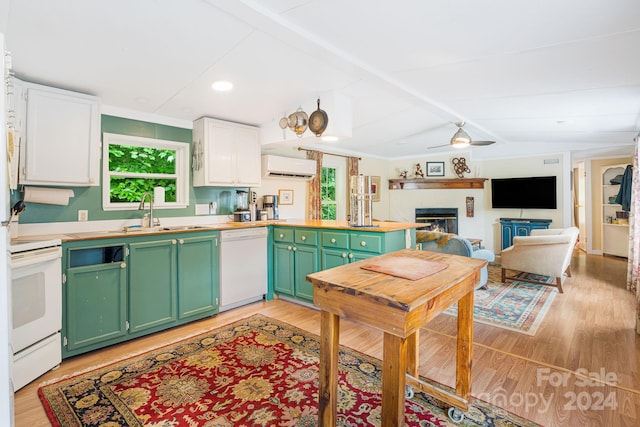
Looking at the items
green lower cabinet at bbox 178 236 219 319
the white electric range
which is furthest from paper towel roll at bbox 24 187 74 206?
green lower cabinet at bbox 178 236 219 319

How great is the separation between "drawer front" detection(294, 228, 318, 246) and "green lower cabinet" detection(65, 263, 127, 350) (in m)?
1.76

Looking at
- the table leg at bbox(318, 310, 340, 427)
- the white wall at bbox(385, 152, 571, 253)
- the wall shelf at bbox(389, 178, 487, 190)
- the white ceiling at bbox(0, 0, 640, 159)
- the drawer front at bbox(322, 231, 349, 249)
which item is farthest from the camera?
the wall shelf at bbox(389, 178, 487, 190)

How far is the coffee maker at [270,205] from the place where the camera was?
447cm

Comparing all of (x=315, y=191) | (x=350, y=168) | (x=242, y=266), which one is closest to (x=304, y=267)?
(x=242, y=266)

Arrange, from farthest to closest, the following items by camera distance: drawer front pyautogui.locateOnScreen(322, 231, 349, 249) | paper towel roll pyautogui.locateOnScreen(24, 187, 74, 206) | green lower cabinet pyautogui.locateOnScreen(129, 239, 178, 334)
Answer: drawer front pyautogui.locateOnScreen(322, 231, 349, 249) < green lower cabinet pyautogui.locateOnScreen(129, 239, 178, 334) < paper towel roll pyautogui.locateOnScreen(24, 187, 74, 206)

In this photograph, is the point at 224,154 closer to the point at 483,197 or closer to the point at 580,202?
the point at 483,197

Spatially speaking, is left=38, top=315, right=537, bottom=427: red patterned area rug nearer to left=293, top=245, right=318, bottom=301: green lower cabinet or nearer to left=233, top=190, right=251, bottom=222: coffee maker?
left=293, top=245, right=318, bottom=301: green lower cabinet

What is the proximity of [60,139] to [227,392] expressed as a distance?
246 centimetres

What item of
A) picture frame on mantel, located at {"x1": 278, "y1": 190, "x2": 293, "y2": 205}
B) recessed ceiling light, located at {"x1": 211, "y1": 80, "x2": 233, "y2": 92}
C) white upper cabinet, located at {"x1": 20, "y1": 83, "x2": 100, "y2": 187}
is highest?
recessed ceiling light, located at {"x1": 211, "y1": 80, "x2": 233, "y2": 92}

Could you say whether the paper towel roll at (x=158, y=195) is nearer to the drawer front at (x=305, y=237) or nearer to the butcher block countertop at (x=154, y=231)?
the butcher block countertop at (x=154, y=231)

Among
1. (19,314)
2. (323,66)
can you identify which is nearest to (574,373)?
(323,66)

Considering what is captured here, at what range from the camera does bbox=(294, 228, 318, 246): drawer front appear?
3.59 metres

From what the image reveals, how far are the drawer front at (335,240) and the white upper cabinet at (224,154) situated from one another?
1.24m

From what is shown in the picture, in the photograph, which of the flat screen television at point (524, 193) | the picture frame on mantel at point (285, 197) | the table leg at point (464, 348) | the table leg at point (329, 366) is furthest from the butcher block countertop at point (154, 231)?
the flat screen television at point (524, 193)
